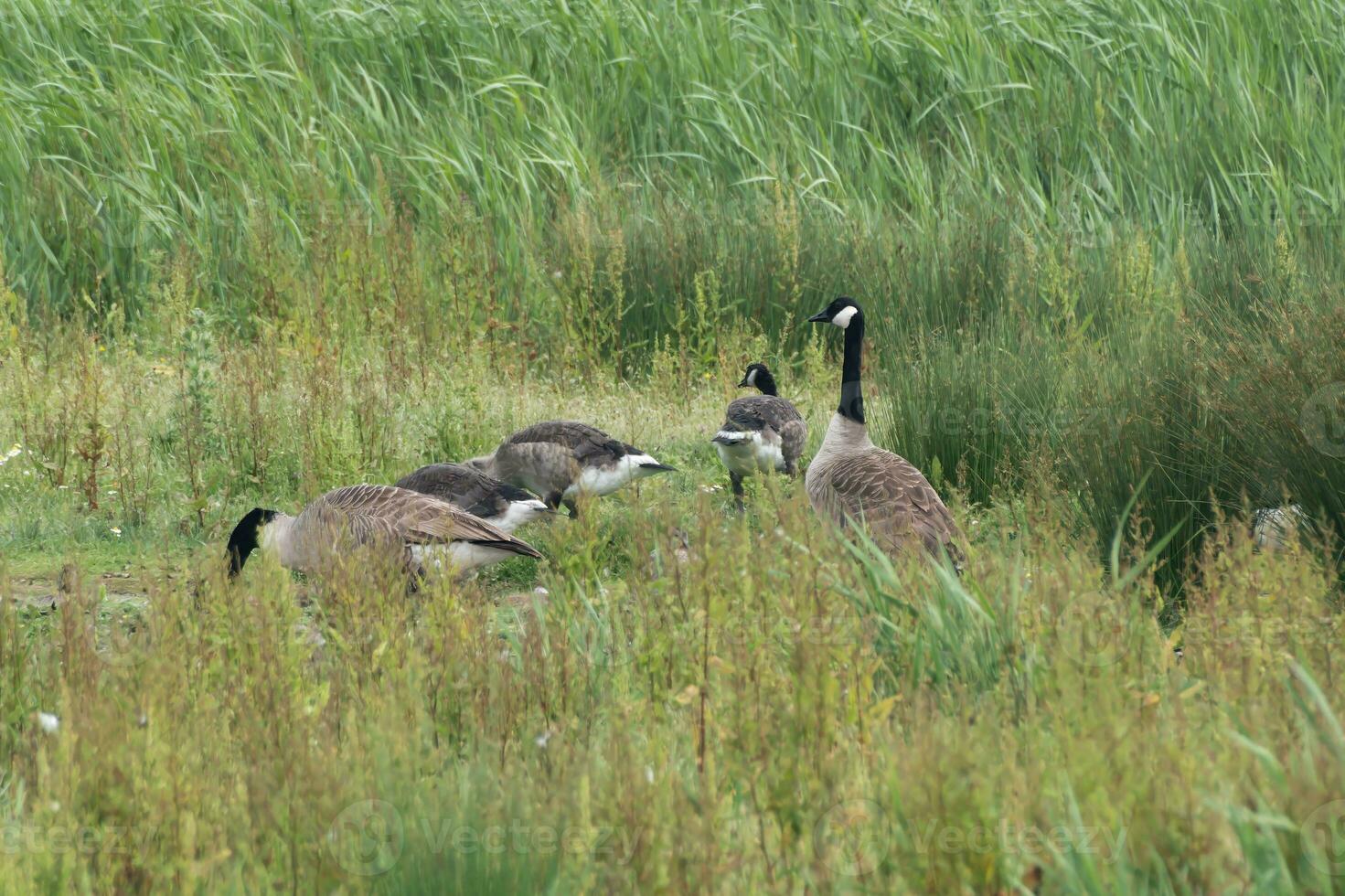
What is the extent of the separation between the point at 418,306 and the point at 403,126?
3065 millimetres

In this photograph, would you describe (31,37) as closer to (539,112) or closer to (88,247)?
(88,247)

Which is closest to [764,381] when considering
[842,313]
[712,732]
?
[842,313]

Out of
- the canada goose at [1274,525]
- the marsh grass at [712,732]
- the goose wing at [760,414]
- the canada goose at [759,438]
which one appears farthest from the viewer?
the goose wing at [760,414]

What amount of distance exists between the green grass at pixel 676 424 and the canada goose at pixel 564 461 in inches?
16.9

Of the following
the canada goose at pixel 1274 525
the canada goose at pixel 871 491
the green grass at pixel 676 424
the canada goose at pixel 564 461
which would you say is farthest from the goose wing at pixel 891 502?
the canada goose at pixel 564 461

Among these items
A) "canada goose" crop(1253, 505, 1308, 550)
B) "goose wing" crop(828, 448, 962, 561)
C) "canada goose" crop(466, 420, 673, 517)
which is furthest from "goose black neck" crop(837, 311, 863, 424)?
"canada goose" crop(1253, 505, 1308, 550)

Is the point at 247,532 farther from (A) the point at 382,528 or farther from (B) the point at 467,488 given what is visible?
(B) the point at 467,488

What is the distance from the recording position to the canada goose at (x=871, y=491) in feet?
18.9

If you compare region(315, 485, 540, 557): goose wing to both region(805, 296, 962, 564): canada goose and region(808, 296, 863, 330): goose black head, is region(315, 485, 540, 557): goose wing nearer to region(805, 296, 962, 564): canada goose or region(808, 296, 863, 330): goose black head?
region(805, 296, 962, 564): canada goose

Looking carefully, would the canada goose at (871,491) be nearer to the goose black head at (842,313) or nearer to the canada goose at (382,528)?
the goose black head at (842,313)

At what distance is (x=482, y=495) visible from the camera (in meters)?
7.15

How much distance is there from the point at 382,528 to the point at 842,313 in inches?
119

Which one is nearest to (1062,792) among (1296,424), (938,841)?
(938,841)

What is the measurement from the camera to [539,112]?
13641mm
